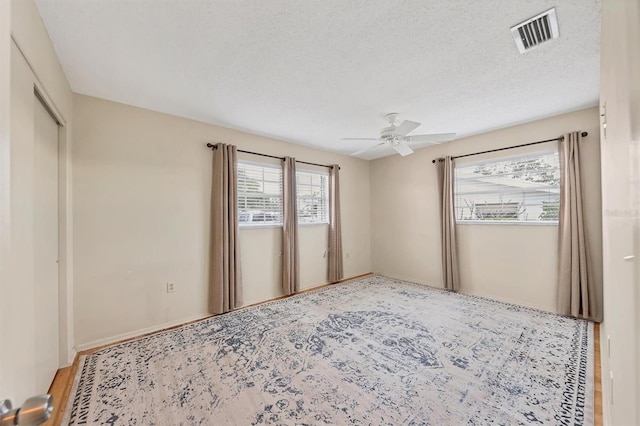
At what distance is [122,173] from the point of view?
2730 mm

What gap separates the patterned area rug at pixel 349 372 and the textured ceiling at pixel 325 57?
2.47m

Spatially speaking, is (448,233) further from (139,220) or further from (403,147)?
(139,220)

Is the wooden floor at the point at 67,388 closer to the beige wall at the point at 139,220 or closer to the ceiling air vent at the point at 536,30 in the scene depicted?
the beige wall at the point at 139,220

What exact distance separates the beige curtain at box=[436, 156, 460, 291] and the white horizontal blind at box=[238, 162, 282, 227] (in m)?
2.65

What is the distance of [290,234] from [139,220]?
1.98 meters

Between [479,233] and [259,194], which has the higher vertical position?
[259,194]

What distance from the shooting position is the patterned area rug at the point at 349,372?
1670mm

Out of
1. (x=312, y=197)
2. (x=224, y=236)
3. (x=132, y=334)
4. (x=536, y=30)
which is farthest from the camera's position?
(x=312, y=197)

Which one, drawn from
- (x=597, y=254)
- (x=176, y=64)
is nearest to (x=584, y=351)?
(x=597, y=254)

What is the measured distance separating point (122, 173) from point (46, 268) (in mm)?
1157

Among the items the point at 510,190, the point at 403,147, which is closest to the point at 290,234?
the point at 403,147

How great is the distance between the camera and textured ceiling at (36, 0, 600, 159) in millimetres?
1570

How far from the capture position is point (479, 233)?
3922mm

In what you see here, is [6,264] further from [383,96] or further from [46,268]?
[383,96]
